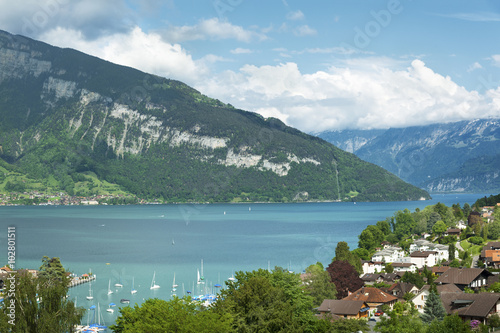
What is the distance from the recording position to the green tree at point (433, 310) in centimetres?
3944

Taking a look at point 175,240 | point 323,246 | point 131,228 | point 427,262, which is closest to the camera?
point 427,262

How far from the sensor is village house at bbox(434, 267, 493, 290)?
51969 mm

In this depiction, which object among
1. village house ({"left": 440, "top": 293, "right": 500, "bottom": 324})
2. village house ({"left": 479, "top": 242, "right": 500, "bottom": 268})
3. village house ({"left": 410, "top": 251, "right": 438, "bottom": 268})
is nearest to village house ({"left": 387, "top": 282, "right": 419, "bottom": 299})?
village house ({"left": 440, "top": 293, "right": 500, "bottom": 324})

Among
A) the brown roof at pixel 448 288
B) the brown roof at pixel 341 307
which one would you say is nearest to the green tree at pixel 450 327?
the brown roof at pixel 341 307

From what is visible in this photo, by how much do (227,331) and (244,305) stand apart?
5.18m

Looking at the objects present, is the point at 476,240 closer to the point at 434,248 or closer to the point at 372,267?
the point at 434,248

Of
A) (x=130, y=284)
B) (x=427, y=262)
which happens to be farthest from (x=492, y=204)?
(x=130, y=284)

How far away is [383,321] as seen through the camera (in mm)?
39344

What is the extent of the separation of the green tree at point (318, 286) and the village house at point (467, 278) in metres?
12.0

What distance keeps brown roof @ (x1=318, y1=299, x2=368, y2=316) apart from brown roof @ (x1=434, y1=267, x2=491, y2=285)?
13.0 metres

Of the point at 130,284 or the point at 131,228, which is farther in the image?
the point at 131,228

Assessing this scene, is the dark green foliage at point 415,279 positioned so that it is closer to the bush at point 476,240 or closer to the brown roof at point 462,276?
the brown roof at point 462,276

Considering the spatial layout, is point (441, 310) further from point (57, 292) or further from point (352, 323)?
point (57, 292)

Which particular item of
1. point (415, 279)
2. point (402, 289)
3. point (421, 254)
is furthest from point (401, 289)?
point (421, 254)
